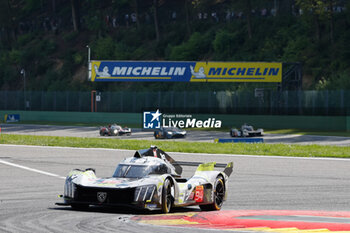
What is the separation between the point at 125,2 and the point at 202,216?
83955 millimetres

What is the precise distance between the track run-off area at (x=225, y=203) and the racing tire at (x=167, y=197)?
0.25 m

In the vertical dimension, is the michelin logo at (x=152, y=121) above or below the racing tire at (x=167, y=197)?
above

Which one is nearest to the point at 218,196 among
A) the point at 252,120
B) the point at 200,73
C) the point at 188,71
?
the point at 252,120

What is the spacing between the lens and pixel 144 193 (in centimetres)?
1309

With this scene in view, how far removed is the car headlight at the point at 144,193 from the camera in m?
13.0

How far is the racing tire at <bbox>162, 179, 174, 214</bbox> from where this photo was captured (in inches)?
525

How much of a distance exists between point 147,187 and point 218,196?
7.93ft

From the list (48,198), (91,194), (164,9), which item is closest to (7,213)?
(91,194)

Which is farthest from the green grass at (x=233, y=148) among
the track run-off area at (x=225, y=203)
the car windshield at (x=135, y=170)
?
the car windshield at (x=135, y=170)

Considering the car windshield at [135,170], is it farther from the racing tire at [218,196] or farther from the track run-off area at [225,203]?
the racing tire at [218,196]

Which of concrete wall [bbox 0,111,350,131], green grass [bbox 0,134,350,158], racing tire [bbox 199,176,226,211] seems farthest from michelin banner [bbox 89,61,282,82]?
racing tire [bbox 199,176,226,211]

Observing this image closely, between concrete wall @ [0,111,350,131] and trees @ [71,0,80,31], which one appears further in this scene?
trees @ [71,0,80,31]

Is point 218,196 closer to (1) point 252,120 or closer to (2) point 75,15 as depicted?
(1) point 252,120

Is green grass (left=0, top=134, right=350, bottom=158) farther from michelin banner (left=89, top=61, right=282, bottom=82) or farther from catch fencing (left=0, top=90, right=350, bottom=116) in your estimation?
michelin banner (left=89, top=61, right=282, bottom=82)
